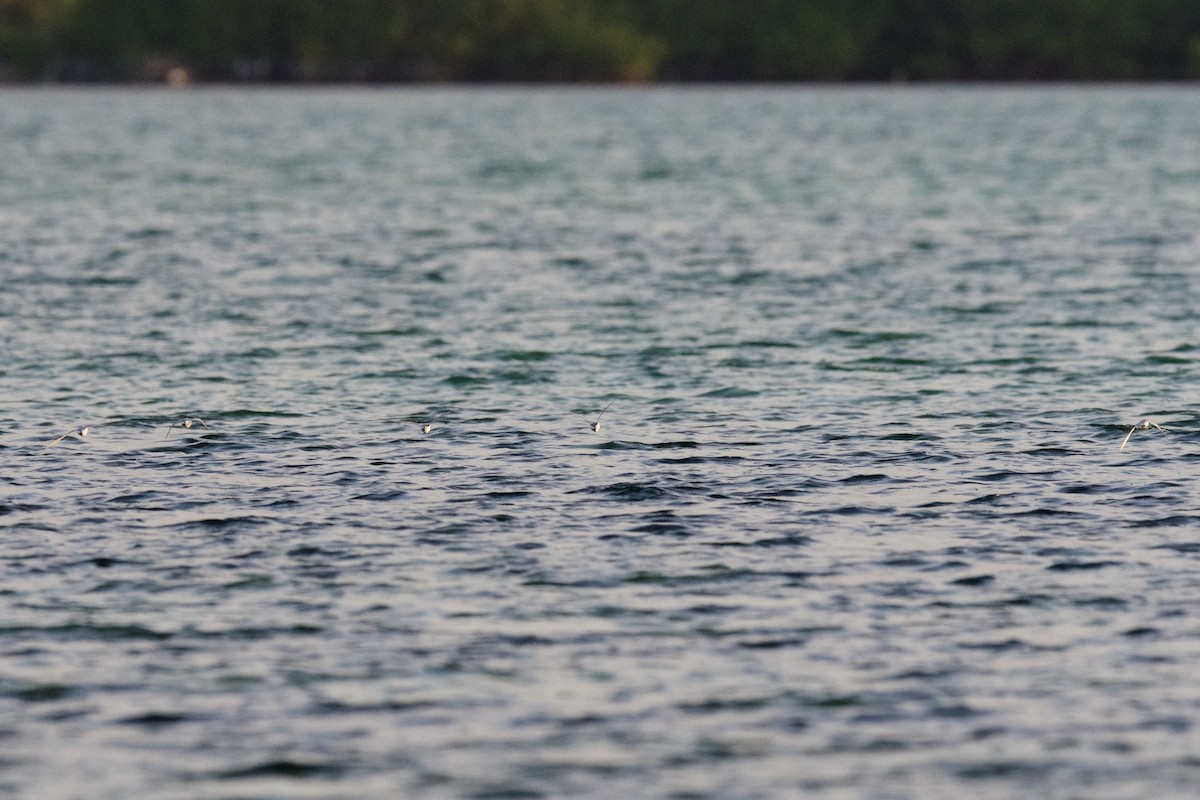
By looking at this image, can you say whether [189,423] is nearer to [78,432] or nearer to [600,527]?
[78,432]

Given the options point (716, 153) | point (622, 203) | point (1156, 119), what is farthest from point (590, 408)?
point (1156, 119)

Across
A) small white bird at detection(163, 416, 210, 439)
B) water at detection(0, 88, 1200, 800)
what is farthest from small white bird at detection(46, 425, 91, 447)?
small white bird at detection(163, 416, 210, 439)

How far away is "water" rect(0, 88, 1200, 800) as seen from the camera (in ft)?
49.7

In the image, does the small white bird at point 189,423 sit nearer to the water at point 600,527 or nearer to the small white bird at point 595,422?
the water at point 600,527

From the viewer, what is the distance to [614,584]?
19.2m

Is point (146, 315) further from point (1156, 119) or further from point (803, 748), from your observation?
point (1156, 119)

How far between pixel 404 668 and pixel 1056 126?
6013 inches

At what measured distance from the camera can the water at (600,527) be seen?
49.7 feet

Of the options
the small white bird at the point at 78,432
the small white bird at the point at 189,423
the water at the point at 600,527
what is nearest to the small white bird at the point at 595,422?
the water at the point at 600,527

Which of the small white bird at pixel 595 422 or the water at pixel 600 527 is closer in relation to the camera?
the water at pixel 600 527

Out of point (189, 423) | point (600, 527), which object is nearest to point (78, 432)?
point (189, 423)

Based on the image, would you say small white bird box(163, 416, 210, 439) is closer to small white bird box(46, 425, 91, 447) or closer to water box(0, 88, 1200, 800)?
water box(0, 88, 1200, 800)

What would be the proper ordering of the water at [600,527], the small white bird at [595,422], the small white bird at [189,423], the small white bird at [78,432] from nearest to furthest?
the water at [600,527]
the small white bird at [78,432]
the small white bird at [595,422]
the small white bird at [189,423]

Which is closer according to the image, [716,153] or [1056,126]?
[716,153]
